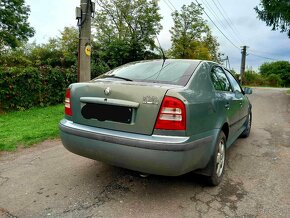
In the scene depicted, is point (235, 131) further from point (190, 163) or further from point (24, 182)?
point (24, 182)

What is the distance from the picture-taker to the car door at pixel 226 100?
3.55 meters

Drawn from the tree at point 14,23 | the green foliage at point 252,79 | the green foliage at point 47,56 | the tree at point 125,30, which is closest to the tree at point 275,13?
the tree at point 125,30

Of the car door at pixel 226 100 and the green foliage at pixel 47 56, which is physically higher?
the green foliage at pixel 47 56

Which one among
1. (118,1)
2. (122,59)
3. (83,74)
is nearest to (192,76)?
(83,74)

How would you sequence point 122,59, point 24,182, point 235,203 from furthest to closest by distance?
point 122,59 → point 24,182 → point 235,203

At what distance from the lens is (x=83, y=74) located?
22.9 feet

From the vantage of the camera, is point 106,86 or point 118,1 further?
point 118,1

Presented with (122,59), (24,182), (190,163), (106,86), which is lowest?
(24,182)

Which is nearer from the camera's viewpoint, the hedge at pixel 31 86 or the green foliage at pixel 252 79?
the hedge at pixel 31 86

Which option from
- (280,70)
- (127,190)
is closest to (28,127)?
(127,190)

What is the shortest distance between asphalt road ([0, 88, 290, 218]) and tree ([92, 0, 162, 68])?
44.5ft

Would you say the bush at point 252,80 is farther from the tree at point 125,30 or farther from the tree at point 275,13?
the tree at point 275,13

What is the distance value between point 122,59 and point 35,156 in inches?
542

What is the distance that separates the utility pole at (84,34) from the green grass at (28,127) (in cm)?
151
